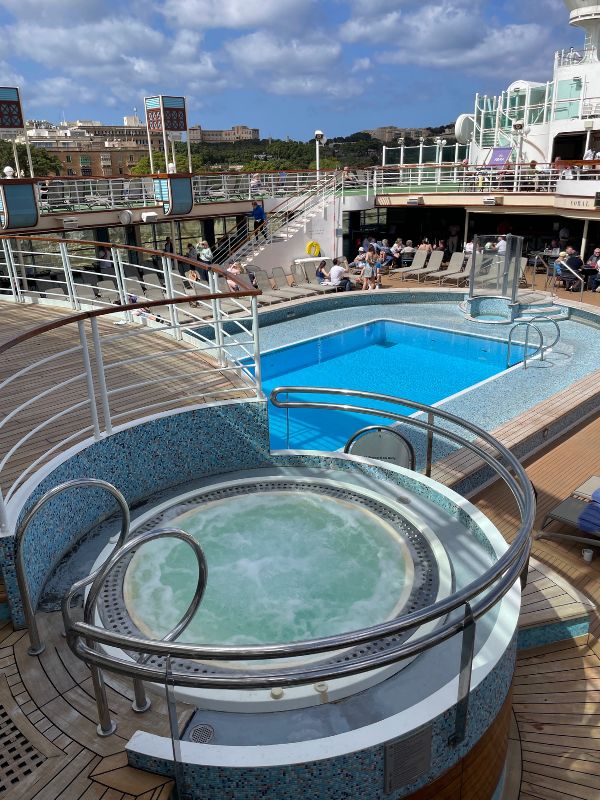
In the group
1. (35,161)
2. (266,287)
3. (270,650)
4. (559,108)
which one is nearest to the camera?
(270,650)

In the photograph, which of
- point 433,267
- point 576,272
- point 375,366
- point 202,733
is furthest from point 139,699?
point 433,267

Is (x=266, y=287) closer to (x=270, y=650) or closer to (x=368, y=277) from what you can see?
(x=368, y=277)

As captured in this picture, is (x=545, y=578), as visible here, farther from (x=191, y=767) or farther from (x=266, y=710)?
(x=191, y=767)

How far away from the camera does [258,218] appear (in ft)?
57.3

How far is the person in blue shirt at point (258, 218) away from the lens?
1727cm

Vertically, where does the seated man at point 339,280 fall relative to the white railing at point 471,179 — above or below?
below

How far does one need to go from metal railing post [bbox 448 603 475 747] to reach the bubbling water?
710mm

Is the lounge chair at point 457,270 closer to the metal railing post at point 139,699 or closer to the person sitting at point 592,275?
the person sitting at point 592,275

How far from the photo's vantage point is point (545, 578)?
4223 mm

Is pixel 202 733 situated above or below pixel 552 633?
above

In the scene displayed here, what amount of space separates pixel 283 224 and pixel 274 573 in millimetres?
15303

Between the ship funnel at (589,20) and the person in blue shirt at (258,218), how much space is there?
1460 cm

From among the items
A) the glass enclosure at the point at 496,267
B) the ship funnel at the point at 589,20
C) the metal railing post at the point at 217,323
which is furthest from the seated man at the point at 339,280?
the ship funnel at the point at 589,20

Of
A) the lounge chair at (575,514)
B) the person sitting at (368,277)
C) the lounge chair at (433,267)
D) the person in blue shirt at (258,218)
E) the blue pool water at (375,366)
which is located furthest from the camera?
the person in blue shirt at (258,218)
